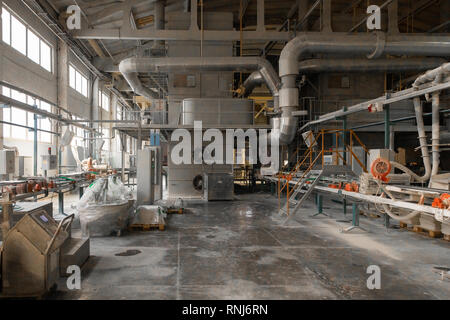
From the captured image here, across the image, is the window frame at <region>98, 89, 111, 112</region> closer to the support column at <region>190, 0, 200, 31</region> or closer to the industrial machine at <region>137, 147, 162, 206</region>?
the support column at <region>190, 0, 200, 31</region>

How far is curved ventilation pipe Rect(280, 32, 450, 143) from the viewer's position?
11430 millimetres

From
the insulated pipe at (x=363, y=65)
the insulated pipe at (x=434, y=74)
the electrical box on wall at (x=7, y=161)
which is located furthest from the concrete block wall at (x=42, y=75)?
the insulated pipe at (x=363, y=65)

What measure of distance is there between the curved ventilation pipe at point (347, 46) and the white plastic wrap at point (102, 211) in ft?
25.3

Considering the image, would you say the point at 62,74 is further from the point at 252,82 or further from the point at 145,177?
the point at 252,82

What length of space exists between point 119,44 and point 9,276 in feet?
57.0

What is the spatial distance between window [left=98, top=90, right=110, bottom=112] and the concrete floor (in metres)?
17.4

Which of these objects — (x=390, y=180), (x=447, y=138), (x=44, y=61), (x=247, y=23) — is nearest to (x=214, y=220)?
(x=390, y=180)

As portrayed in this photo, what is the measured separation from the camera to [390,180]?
662 centimetres

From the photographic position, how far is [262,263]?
202 inches

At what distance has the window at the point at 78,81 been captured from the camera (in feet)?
55.5

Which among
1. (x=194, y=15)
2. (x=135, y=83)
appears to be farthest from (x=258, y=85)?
(x=135, y=83)

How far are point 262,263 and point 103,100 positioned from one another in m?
22.8

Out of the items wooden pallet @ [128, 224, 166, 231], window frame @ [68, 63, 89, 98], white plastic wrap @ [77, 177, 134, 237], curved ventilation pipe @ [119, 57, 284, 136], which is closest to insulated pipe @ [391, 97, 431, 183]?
wooden pallet @ [128, 224, 166, 231]

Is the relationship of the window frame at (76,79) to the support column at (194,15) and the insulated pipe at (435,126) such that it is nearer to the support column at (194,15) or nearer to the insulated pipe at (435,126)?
the support column at (194,15)
